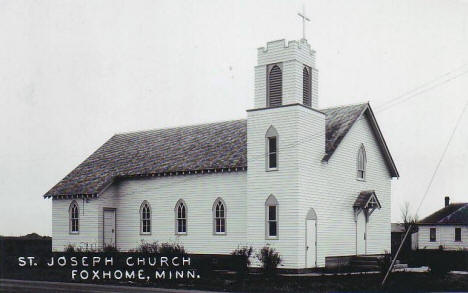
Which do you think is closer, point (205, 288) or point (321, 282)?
point (205, 288)

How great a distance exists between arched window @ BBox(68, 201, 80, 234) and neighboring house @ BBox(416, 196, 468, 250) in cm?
3762

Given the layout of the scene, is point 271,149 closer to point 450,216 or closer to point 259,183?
point 259,183

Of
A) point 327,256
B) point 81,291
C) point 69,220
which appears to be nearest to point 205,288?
point 81,291

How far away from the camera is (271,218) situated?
33781 mm

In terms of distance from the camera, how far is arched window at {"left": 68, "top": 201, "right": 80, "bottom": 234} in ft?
143

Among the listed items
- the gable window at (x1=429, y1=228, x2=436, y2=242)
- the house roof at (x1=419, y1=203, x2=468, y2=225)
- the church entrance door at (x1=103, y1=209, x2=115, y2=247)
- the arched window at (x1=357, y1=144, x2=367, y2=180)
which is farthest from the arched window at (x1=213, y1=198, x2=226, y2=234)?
the gable window at (x1=429, y1=228, x2=436, y2=242)

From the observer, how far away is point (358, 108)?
3772 cm

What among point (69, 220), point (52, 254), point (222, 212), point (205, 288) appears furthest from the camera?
point (69, 220)

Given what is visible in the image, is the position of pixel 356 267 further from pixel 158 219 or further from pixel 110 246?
pixel 110 246

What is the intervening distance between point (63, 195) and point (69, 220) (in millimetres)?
1625

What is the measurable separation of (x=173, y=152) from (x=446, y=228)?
37.3 meters

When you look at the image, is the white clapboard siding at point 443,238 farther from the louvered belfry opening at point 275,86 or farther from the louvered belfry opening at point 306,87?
the louvered belfry opening at point 275,86

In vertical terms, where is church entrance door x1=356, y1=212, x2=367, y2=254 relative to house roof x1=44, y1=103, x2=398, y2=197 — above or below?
below

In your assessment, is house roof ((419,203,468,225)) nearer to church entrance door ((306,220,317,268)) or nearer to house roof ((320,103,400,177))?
house roof ((320,103,400,177))
